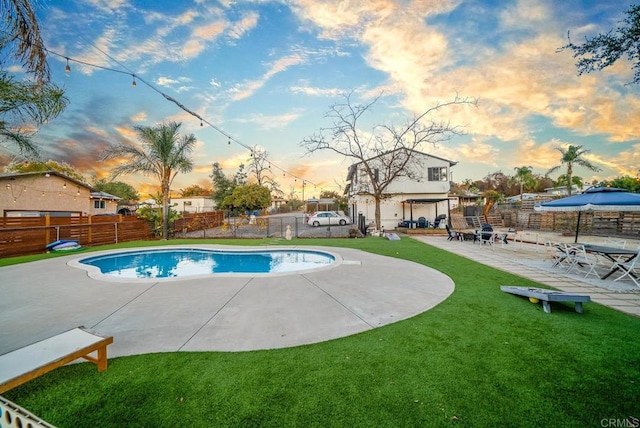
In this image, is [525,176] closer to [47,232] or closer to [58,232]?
[58,232]

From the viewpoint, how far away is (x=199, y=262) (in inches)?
400

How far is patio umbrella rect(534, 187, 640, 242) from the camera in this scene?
21.0 feet

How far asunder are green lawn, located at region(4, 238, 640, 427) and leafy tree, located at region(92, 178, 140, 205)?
5210cm

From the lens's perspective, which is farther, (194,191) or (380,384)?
(194,191)

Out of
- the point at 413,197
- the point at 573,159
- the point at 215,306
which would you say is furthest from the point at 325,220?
the point at 573,159

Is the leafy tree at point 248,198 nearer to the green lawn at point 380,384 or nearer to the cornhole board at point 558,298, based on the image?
the green lawn at point 380,384

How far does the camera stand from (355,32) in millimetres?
11945

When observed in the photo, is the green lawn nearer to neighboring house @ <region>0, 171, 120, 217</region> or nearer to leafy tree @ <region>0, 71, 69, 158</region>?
leafy tree @ <region>0, 71, 69, 158</region>

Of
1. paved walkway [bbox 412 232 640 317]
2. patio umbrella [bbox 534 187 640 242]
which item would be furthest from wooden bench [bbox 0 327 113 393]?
patio umbrella [bbox 534 187 640 242]

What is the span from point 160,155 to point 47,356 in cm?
1570

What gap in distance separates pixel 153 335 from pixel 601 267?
37.4ft

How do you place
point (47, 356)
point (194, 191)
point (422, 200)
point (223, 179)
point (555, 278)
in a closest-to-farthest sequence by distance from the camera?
point (47, 356) < point (555, 278) < point (422, 200) < point (223, 179) < point (194, 191)

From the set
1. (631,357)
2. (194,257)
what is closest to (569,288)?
(631,357)

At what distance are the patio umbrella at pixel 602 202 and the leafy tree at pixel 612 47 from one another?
9.58 ft
